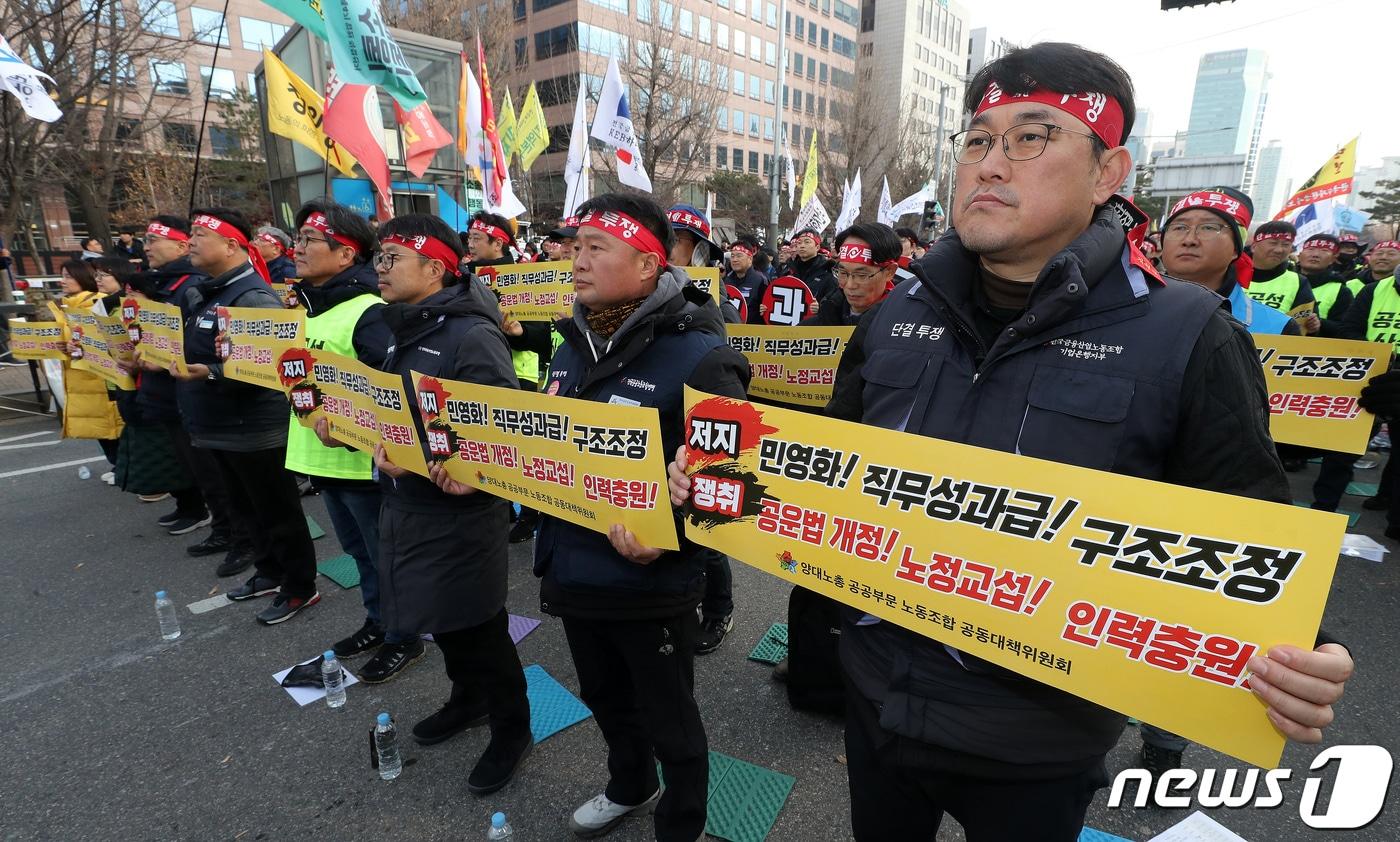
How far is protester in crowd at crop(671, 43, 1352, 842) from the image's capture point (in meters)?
1.17

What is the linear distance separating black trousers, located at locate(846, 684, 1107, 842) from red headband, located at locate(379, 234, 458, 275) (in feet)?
7.91

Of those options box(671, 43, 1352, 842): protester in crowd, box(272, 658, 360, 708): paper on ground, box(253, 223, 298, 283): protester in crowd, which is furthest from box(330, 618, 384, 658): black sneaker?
box(253, 223, 298, 283): protester in crowd

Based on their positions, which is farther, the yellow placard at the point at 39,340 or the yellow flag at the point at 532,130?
the yellow flag at the point at 532,130

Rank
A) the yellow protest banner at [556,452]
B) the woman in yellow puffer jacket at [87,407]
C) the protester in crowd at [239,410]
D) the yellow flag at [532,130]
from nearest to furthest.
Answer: the yellow protest banner at [556,452]
the protester in crowd at [239,410]
the woman in yellow puffer jacket at [87,407]
the yellow flag at [532,130]

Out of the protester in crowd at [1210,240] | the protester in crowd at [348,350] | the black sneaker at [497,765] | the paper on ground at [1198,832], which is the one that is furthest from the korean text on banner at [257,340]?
the protester in crowd at [1210,240]

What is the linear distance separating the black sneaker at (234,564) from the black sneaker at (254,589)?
300 mm

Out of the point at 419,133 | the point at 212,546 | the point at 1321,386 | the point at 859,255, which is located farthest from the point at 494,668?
the point at 419,133

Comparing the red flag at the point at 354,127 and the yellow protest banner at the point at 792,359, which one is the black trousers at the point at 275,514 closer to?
the red flag at the point at 354,127

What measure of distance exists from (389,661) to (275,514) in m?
1.30

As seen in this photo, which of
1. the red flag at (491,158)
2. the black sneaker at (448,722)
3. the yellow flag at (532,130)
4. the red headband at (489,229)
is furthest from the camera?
the yellow flag at (532,130)

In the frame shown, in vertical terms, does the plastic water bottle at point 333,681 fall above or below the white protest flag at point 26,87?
below

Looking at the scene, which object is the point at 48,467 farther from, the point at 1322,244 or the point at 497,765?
the point at 1322,244

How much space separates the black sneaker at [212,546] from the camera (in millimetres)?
4969

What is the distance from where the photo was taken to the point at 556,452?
2.19m
